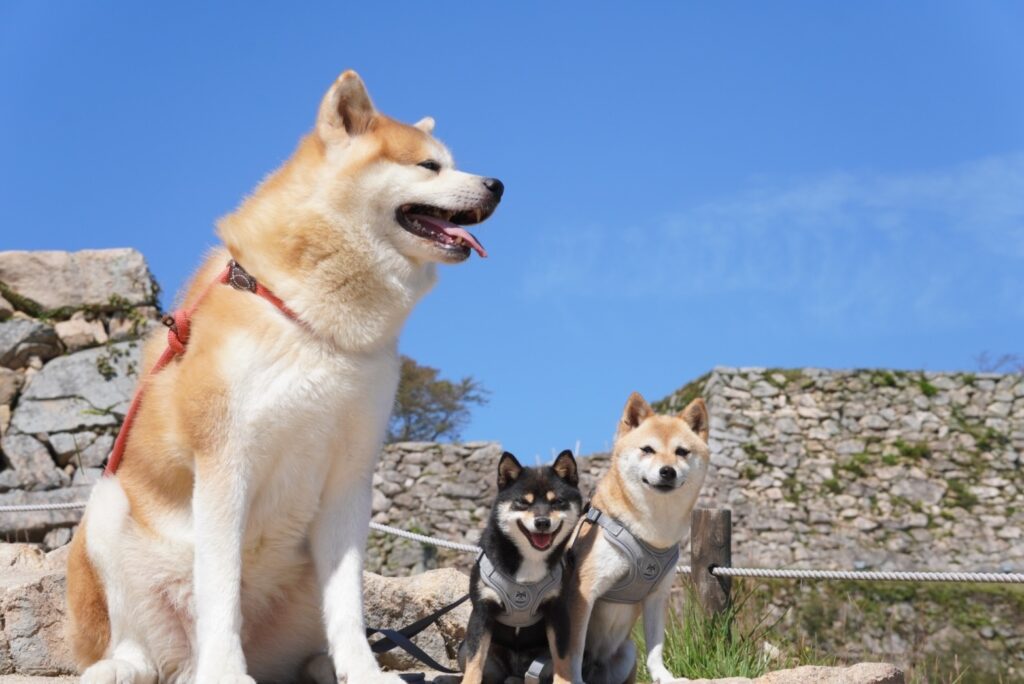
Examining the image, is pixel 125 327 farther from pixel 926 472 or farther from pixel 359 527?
pixel 926 472

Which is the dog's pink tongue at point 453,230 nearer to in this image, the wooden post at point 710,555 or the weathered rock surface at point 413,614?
the weathered rock surface at point 413,614

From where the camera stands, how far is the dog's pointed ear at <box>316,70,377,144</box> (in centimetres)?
306

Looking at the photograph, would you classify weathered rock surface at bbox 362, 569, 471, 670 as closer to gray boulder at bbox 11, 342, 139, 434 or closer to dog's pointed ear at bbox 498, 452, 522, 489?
dog's pointed ear at bbox 498, 452, 522, 489

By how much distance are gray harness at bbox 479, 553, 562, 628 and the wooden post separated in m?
1.90

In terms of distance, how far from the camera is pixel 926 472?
1753cm

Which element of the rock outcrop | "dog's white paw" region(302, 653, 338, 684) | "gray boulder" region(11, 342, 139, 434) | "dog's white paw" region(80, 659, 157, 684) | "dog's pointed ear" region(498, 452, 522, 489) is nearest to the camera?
"dog's white paw" region(80, 659, 157, 684)

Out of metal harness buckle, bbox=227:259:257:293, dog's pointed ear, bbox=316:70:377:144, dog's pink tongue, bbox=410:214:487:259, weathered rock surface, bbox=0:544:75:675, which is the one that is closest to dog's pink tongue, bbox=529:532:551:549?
dog's pink tongue, bbox=410:214:487:259

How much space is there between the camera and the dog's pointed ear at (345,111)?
3.06 m

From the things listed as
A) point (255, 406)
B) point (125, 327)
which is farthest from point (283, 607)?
point (125, 327)

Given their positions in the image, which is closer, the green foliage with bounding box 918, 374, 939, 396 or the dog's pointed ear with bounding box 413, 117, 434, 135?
the dog's pointed ear with bounding box 413, 117, 434, 135

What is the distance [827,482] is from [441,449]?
6.46 m

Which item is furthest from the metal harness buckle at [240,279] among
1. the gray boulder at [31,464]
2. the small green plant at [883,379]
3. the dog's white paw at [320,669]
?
the small green plant at [883,379]

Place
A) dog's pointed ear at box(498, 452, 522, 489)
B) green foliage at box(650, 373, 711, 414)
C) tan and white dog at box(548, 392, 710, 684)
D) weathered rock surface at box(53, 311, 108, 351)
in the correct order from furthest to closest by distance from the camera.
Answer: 1. green foliage at box(650, 373, 711, 414)
2. weathered rock surface at box(53, 311, 108, 351)
3. dog's pointed ear at box(498, 452, 522, 489)
4. tan and white dog at box(548, 392, 710, 684)

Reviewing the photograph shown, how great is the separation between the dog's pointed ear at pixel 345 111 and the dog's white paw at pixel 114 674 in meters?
1.61
